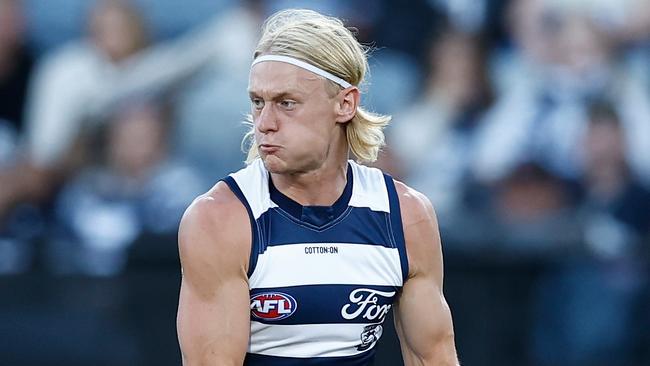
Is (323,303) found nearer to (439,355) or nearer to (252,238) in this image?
(252,238)

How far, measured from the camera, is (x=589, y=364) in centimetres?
716

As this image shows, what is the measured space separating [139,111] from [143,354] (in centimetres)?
161

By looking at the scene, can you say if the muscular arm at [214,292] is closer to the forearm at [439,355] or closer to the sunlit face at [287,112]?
the sunlit face at [287,112]

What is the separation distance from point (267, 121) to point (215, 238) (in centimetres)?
35

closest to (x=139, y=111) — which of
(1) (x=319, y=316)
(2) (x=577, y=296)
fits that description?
(2) (x=577, y=296)

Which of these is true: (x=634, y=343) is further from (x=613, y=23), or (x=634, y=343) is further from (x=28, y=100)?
(x=28, y=100)

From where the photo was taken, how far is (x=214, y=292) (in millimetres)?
3291

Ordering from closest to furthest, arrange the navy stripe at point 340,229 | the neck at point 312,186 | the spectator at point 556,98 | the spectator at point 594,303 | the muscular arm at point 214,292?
the muscular arm at point 214,292
the navy stripe at point 340,229
the neck at point 312,186
the spectator at point 594,303
the spectator at point 556,98

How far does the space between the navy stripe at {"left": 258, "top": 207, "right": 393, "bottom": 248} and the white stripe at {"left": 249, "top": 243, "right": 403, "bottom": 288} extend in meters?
0.02

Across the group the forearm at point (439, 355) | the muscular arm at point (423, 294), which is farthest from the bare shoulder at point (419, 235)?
the forearm at point (439, 355)

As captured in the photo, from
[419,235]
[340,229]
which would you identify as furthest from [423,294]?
[340,229]

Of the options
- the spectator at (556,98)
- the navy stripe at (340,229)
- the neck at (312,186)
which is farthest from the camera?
the spectator at (556,98)

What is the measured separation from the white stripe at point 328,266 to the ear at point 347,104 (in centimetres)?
37

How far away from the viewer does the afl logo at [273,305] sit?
334 cm
